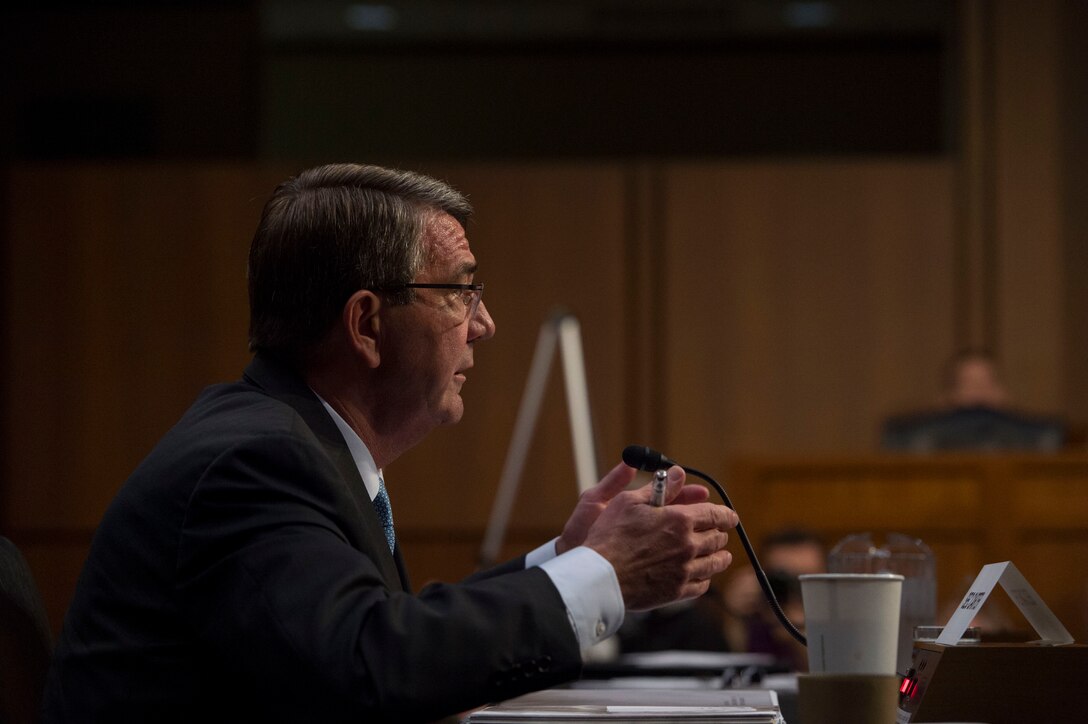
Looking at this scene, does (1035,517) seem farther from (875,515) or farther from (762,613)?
(762,613)

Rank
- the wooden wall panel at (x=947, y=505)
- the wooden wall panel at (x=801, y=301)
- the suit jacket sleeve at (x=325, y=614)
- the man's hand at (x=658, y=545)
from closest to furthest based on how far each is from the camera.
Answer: the suit jacket sleeve at (x=325, y=614), the man's hand at (x=658, y=545), the wooden wall panel at (x=947, y=505), the wooden wall panel at (x=801, y=301)

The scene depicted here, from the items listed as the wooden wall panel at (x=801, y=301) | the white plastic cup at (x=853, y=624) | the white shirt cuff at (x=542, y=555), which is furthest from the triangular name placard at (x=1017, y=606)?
the wooden wall panel at (x=801, y=301)

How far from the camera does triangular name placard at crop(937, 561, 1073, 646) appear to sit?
4.40 feet

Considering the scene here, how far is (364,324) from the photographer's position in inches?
60.8

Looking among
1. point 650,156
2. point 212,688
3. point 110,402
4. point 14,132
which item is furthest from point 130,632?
point 650,156

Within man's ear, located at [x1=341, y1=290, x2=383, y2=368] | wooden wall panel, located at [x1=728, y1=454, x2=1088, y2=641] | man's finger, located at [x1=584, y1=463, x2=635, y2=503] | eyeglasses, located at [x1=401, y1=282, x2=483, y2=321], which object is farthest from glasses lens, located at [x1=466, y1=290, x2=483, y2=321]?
wooden wall panel, located at [x1=728, y1=454, x2=1088, y2=641]

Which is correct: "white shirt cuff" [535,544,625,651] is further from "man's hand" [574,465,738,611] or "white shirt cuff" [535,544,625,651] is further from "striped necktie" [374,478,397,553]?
"striped necktie" [374,478,397,553]

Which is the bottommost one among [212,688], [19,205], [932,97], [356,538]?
[212,688]

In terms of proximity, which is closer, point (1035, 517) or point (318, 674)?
point (318, 674)

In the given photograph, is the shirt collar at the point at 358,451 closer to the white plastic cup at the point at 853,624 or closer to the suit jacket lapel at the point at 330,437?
the suit jacket lapel at the point at 330,437

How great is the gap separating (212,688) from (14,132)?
21.1ft

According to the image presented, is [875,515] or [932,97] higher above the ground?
[932,97]

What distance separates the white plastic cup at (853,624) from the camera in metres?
1.19

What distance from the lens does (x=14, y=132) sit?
711 centimetres
